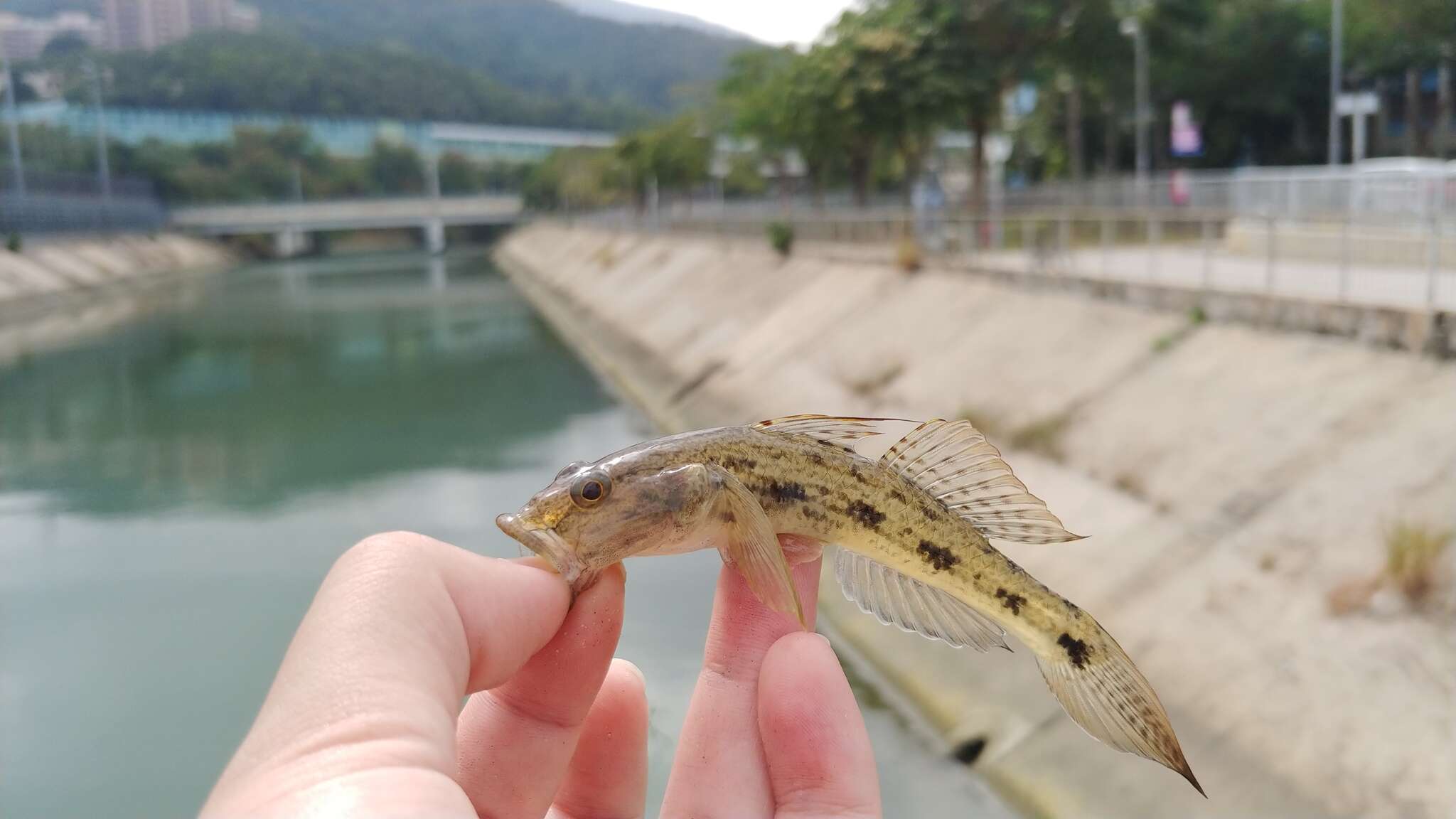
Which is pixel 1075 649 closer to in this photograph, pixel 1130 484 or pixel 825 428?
pixel 825 428

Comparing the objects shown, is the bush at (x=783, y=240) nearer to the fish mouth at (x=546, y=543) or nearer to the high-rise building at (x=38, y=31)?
the fish mouth at (x=546, y=543)

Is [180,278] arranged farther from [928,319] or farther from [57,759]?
[57,759]

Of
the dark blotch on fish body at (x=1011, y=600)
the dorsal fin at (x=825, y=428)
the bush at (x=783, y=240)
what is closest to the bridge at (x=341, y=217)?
the bush at (x=783, y=240)

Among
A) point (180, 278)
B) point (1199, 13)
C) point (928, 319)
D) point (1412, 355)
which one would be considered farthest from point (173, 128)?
point (1412, 355)

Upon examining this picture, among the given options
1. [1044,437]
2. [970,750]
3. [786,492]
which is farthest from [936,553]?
[1044,437]

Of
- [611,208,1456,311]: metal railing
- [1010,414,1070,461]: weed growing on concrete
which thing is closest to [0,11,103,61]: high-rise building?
[611,208,1456,311]: metal railing
